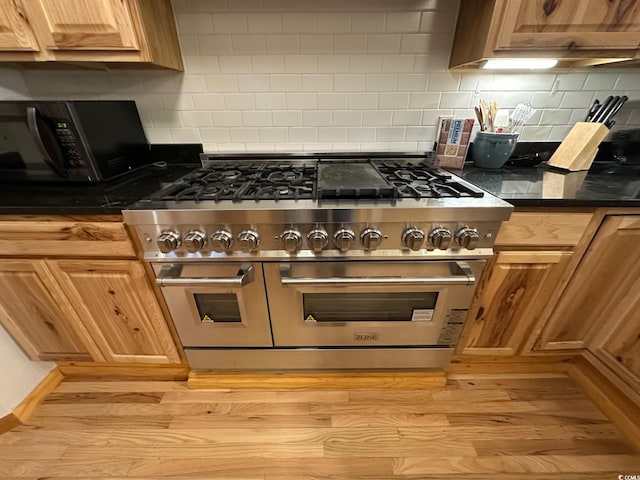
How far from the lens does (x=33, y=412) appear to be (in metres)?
1.20

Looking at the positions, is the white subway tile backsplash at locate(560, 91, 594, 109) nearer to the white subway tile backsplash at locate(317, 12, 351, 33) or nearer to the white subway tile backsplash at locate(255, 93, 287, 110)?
the white subway tile backsplash at locate(317, 12, 351, 33)

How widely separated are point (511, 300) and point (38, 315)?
1979 millimetres

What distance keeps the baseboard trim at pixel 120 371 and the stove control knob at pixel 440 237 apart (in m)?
1.29

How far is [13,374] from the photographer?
117cm

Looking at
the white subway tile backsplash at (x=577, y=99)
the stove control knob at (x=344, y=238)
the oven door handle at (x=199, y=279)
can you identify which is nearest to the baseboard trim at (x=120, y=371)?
the oven door handle at (x=199, y=279)

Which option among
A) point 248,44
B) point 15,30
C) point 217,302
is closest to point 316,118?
point 248,44

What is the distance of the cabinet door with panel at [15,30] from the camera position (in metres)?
0.90

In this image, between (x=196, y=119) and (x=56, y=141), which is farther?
(x=196, y=119)

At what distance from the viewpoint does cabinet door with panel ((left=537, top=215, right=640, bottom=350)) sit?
3.18 ft

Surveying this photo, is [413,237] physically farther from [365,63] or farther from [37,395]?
[37,395]

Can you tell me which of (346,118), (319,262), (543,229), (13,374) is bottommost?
(13,374)

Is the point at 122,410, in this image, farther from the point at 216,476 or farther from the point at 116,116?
the point at 116,116

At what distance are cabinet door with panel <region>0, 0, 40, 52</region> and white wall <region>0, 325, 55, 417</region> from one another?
112 cm

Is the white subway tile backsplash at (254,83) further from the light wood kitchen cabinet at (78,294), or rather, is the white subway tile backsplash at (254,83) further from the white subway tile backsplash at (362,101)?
the light wood kitchen cabinet at (78,294)
